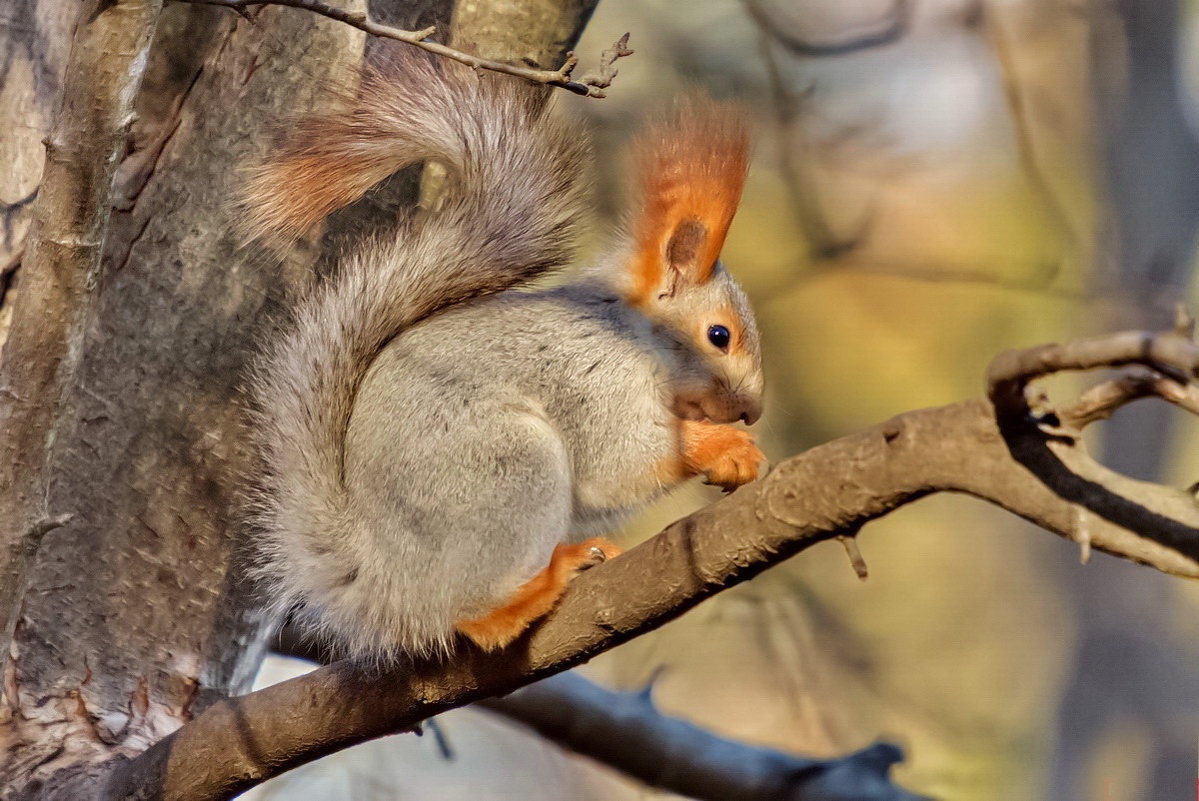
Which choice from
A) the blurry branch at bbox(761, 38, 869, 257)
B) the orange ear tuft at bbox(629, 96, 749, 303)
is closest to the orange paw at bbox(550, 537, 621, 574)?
the orange ear tuft at bbox(629, 96, 749, 303)

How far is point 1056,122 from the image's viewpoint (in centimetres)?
373

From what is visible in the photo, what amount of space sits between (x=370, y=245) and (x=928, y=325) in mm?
2590

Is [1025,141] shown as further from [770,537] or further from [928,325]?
[770,537]

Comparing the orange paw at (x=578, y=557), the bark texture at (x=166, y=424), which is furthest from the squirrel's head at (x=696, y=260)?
the bark texture at (x=166, y=424)

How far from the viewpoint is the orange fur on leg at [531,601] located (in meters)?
1.22

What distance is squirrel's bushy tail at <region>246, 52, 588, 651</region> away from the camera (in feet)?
4.49

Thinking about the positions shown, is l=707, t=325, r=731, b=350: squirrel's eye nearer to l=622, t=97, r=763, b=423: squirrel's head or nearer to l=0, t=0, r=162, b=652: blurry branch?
l=622, t=97, r=763, b=423: squirrel's head

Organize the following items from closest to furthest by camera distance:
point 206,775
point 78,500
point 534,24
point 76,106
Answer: point 76,106, point 206,775, point 78,500, point 534,24

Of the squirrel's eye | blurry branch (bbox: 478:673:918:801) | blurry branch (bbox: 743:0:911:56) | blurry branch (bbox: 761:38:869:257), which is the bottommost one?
blurry branch (bbox: 478:673:918:801)

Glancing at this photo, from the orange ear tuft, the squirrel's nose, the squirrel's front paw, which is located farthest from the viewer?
the squirrel's nose

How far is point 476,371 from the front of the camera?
4.59 ft

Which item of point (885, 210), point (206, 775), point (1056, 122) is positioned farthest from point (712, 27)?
point (206, 775)

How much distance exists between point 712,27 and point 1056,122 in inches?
45.9

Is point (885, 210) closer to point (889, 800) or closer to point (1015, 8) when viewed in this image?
point (1015, 8)
